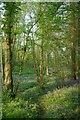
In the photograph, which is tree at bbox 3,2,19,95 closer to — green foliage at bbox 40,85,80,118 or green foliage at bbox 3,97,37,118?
green foliage at bbox 3,97,37,118

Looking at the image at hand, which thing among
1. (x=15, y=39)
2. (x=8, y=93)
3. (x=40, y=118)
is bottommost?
(x=40, y=118)

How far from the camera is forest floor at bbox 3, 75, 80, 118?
355 centimetres

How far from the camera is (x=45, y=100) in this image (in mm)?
3609

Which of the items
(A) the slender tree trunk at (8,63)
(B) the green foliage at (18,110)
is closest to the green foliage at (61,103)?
(B) the green foliage at (18,110)

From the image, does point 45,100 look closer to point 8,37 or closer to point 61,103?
point 61,103

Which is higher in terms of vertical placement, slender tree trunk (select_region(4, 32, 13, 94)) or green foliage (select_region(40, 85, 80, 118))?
slender tree trunk (select_region(4, 32, 13, 94))

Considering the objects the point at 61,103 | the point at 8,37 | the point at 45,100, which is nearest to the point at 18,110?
the point at 45,100

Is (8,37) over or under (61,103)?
over

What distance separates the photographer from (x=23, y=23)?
3.69 metres

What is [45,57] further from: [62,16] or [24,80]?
[62,16]

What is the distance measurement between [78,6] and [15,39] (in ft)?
3.51

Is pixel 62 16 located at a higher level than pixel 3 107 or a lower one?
higher

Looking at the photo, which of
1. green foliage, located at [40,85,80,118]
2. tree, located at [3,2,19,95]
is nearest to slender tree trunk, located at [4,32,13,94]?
tree, located at [3,2,19,95]

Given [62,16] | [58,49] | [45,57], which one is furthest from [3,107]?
[62,16]
